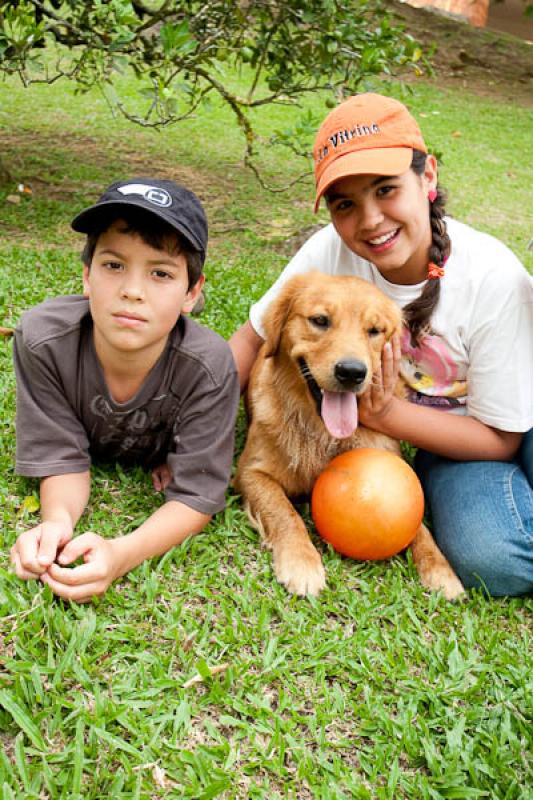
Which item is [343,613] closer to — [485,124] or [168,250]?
[168,250]

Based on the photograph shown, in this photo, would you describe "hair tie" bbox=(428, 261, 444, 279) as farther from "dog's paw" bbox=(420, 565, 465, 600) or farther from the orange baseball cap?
"dog's paw" bbox=(420, 565, 465, 600)

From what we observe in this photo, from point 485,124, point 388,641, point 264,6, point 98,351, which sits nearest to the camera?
point 388,641

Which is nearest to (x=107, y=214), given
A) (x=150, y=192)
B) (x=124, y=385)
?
(x=150, y=192)

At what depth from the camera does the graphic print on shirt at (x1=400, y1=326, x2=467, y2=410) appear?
321 centimetres

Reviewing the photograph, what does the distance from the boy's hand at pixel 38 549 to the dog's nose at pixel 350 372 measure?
1.18m

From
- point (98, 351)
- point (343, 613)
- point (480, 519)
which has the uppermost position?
point (98, 351)

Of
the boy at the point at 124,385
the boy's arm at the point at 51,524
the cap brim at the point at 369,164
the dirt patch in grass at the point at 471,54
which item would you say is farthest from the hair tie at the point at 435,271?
the dirt patch in grass at the point at 471,54

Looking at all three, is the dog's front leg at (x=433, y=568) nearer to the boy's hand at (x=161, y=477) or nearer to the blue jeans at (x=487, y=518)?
the blue jeans at (x=487, y=518)

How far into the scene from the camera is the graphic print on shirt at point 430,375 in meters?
3.21

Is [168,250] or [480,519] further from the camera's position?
[480,519]

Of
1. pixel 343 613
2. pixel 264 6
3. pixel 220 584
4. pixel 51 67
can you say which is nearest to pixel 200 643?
pixel 220 584

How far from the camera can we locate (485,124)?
13.2 m

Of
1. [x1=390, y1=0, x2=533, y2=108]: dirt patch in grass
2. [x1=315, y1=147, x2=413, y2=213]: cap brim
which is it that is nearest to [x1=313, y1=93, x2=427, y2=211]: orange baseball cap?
[x1=315, y1=147, x2=413, y2=213]: cap brim

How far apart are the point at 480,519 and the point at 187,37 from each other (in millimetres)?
3469
